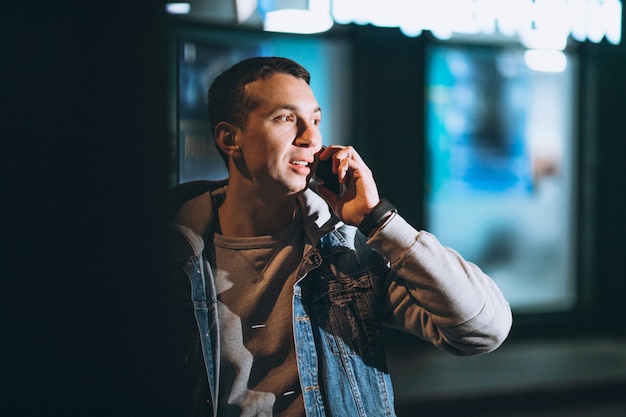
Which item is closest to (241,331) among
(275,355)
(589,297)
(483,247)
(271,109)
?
(275,355)

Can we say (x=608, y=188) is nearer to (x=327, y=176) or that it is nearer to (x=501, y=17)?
(x=501, y=17)

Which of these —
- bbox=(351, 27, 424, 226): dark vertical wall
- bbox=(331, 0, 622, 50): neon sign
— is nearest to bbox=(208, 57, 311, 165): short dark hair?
bbox=(331, 0, 622, 50): neon sign

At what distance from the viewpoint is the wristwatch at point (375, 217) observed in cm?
136

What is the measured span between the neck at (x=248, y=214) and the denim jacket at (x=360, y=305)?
0.05 meters

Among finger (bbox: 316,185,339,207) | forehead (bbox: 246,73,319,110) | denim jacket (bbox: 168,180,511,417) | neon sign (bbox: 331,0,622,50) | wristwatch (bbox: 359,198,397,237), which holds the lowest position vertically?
denim jacket (bbox: 168,180,511,417)

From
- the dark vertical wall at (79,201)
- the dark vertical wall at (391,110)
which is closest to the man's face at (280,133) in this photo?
the dark vertical wall at (79,201)

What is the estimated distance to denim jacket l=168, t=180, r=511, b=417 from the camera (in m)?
1.35

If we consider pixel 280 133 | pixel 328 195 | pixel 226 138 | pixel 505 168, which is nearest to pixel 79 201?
pixel 226 138

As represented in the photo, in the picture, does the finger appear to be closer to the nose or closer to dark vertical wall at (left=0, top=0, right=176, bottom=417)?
the nose

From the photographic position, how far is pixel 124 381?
1291mm

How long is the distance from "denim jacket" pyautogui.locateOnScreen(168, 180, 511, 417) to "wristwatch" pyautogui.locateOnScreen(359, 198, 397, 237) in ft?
0.09

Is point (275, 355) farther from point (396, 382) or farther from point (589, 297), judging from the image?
point (589, 297)

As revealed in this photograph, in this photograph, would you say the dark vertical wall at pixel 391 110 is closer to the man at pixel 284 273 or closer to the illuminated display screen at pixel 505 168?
the illuminated display screen at pixel 505 168

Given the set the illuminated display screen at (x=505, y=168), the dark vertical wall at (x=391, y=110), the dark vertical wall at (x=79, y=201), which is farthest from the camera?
the illuminated display screen at (x=505, y=168)
